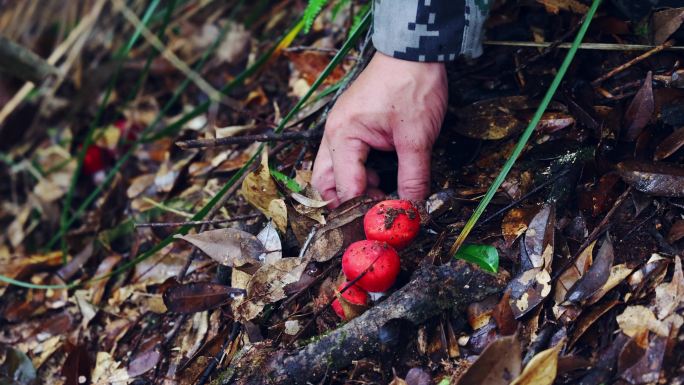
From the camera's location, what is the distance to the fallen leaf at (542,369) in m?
Result: 1.45

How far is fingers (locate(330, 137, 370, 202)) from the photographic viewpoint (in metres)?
1.99

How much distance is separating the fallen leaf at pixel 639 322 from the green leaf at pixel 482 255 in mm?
370

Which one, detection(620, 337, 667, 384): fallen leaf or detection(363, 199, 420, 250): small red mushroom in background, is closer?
detection(620, 337, 667, 384): fallen leaf

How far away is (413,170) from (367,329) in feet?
Result: 1.89

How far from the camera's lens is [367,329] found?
167 centimetres

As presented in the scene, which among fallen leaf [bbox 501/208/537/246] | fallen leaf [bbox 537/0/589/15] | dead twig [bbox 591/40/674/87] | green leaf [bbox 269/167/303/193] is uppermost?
fallen leaf [bbox 537/0/589/15]

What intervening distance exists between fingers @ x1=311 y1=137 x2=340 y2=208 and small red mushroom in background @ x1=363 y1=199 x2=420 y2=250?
0.30m

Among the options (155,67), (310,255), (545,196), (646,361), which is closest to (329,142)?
(310,255)

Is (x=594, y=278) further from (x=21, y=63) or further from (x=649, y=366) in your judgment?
(x=21, y=63)

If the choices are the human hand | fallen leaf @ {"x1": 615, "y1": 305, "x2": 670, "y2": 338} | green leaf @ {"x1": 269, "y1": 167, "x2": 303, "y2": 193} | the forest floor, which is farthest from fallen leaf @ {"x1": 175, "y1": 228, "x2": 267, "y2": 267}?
fallen leaf @ {"x1": 615, "y1": 305, "x2": 670, "y2": 338}

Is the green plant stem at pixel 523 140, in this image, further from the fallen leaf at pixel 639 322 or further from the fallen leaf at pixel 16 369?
the fallen leaf at pixel 16 369

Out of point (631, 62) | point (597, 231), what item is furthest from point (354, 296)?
point (631, 62)

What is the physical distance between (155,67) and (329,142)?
2.12m

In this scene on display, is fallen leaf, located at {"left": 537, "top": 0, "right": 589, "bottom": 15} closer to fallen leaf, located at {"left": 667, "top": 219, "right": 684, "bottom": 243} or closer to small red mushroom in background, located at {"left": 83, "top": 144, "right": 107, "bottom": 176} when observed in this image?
fallen leaf, located at {"left": 667, "top": 219, "right": 684, "bottom": 243}
